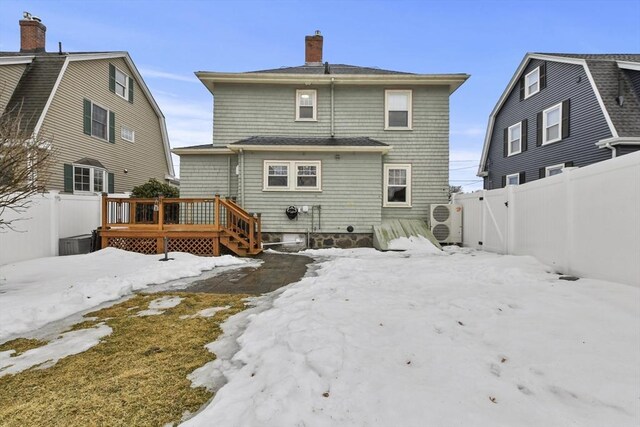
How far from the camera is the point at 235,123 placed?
11867mm

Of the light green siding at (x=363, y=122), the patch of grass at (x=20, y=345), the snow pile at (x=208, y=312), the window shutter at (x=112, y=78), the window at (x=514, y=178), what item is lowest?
the patch of grass at (x=20, y=345)

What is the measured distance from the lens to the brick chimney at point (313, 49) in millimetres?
14320

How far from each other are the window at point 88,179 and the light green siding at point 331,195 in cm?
757

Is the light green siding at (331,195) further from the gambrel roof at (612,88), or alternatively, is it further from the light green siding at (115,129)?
the gambrel roof at (612,88)

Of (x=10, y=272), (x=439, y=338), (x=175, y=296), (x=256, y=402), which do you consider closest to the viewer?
(x=256, y=402)

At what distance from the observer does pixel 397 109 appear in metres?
11.9

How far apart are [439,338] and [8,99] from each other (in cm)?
1578

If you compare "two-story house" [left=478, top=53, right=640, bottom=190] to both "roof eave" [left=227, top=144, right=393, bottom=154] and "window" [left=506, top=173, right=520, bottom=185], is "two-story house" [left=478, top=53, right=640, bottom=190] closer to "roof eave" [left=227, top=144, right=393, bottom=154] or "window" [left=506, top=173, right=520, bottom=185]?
"window" [left=506, top=173, right=520, bottom=185]

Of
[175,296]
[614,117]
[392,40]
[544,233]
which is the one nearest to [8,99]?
[175,296]

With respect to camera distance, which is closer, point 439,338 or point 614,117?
point 439,338

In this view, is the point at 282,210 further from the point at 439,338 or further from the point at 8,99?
the point at 8,99

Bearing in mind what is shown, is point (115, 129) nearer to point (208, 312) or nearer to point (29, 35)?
point (29, 35)

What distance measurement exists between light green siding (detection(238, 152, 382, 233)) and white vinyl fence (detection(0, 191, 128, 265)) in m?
4.66

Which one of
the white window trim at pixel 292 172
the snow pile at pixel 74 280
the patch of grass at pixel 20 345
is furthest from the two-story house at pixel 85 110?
the patch of grass at pixel 20 345
